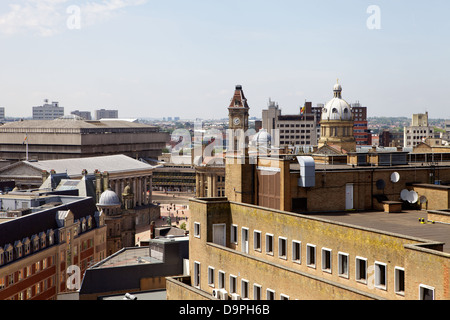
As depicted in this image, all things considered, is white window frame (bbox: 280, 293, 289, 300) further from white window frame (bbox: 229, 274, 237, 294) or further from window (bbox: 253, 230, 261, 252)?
window (bbox: 253, 230, 261, 252)

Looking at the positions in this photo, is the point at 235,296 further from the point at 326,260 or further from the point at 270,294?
the point at 326,260

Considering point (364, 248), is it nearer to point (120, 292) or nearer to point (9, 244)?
point (120, 292)

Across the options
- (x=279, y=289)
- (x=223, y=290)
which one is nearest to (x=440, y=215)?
(x=279, y=289)

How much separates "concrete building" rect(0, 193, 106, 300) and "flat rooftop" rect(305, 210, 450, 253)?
35.4 meters

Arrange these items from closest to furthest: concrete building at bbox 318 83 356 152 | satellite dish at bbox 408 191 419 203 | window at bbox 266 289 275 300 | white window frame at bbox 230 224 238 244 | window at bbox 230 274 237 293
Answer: window at bbox 266 289 275 300 → window at bbox 230 274 237 293 → white window frame at bbox 230 224 238 244 → satellite dish at bbox 408 191 419 203 → concrete building at bbox 318 83 356 152

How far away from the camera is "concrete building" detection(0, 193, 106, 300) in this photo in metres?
69.8

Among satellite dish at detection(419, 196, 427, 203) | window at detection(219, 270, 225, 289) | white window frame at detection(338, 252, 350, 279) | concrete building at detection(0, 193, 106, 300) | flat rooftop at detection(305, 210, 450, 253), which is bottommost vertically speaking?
concrete building at detection(0, 193, 106, 300)

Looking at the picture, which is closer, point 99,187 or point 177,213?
point 99,187

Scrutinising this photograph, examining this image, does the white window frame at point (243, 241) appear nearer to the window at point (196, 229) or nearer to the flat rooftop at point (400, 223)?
the window at point (196, 229)

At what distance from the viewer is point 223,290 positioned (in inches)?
1780

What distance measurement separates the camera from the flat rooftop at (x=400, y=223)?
38.5 meters

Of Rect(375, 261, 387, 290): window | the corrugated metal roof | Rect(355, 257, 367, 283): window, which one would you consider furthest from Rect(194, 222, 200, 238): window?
the corrugated metal roof

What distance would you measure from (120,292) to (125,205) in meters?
81.0

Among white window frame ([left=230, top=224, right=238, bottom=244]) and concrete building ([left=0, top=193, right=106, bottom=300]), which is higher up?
white window frame ([left=230, top=224, right=238, bottom=244])
